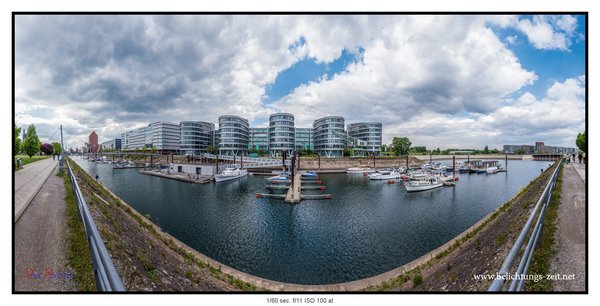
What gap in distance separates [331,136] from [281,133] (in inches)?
938

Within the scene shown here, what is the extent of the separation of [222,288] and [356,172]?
62753 millimetres

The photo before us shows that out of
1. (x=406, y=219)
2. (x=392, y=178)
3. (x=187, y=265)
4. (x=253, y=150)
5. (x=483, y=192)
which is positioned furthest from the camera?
(x=253, y=150)

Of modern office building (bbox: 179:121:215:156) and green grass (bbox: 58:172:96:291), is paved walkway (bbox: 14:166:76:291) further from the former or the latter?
modern office building (bbox: 179:121:215:156)

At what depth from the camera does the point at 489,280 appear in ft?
25.8

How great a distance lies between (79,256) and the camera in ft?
23.3

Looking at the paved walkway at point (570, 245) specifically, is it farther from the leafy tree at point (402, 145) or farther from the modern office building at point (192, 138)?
the modern office building at point (192, 138)

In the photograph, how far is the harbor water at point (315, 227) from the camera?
47.8ft

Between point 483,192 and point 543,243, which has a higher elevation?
point 543,243

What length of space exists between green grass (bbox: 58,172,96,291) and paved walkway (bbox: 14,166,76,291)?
13 cm

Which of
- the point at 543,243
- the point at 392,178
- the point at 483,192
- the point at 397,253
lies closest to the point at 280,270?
the point at 397,253

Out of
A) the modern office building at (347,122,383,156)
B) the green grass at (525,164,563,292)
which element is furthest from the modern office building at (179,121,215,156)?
the green grass at (525,164,563,292)

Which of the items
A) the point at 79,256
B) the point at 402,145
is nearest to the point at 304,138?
the point at 402,145

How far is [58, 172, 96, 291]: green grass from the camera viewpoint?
247 inches

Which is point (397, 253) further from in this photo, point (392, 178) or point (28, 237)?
point (392, 178)
